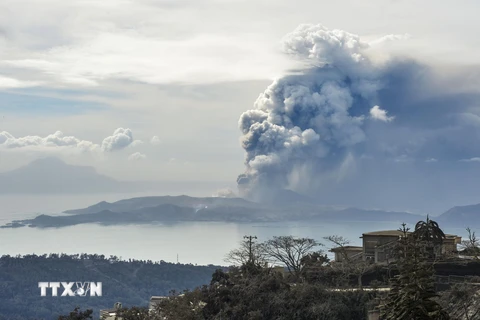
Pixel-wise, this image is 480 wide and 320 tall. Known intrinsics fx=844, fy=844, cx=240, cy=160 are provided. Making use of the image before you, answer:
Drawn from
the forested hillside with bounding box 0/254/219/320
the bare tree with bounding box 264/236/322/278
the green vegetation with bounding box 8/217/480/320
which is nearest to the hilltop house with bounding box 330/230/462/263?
the green vegetation with bounding box 8/217/480/320

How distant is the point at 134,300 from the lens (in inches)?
6718

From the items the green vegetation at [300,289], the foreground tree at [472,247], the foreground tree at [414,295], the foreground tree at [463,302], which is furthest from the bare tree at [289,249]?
the foreground tree at [414,295]

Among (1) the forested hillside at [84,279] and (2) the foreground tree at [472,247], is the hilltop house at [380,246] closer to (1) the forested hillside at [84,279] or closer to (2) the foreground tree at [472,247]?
(2) the foreground tree at [472,247]

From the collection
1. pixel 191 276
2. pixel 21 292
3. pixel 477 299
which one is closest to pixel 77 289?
pixel 21 292

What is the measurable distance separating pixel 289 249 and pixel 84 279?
148 metres

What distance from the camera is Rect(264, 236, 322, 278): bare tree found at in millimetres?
47969

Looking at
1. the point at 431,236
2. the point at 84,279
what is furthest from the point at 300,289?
the point at 84,279

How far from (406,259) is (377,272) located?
641 inches

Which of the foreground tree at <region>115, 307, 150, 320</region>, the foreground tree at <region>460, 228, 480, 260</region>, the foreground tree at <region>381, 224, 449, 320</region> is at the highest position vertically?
the foreground tree at <region>460, 228, 480, 260</region>

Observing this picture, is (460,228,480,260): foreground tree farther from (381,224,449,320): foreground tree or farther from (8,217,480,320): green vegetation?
(381,224,449,320): foreground tree

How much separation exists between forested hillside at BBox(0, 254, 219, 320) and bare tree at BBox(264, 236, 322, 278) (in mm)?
113988

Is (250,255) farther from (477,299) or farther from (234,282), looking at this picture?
(477,299)

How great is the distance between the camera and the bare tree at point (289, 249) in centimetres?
4797

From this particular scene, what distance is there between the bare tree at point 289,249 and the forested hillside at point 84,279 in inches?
4488
